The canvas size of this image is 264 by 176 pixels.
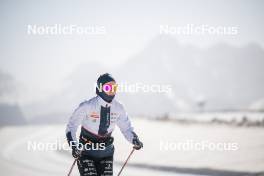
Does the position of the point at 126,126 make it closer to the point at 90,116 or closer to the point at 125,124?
the point at 125,124

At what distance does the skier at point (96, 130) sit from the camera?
A: 677 centimetres

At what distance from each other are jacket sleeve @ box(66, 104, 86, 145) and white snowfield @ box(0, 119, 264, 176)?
6925 millimetres

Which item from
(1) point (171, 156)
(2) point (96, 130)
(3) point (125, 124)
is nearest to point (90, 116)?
(2) point (96, 130)

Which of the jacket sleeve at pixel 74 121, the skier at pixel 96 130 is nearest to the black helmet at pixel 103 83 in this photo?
the skier at pixel 96 130

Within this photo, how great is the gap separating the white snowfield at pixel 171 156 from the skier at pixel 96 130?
658 cm

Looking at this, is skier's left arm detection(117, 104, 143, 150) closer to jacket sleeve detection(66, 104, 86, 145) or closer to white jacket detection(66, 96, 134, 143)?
white jacket detection(66, 96, 134, 143)

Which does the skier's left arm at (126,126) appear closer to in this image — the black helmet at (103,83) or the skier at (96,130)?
the skier at (96,130)

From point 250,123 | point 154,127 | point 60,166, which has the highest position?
point 60,166

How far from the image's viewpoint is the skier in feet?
22.2

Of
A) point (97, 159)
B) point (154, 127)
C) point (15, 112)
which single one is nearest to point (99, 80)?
point (97, 159)

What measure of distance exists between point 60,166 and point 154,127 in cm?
1258

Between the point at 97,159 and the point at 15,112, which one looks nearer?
the point at 97,159

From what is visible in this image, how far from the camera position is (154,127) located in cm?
2845

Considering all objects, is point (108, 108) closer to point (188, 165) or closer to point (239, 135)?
point (188, 165)
